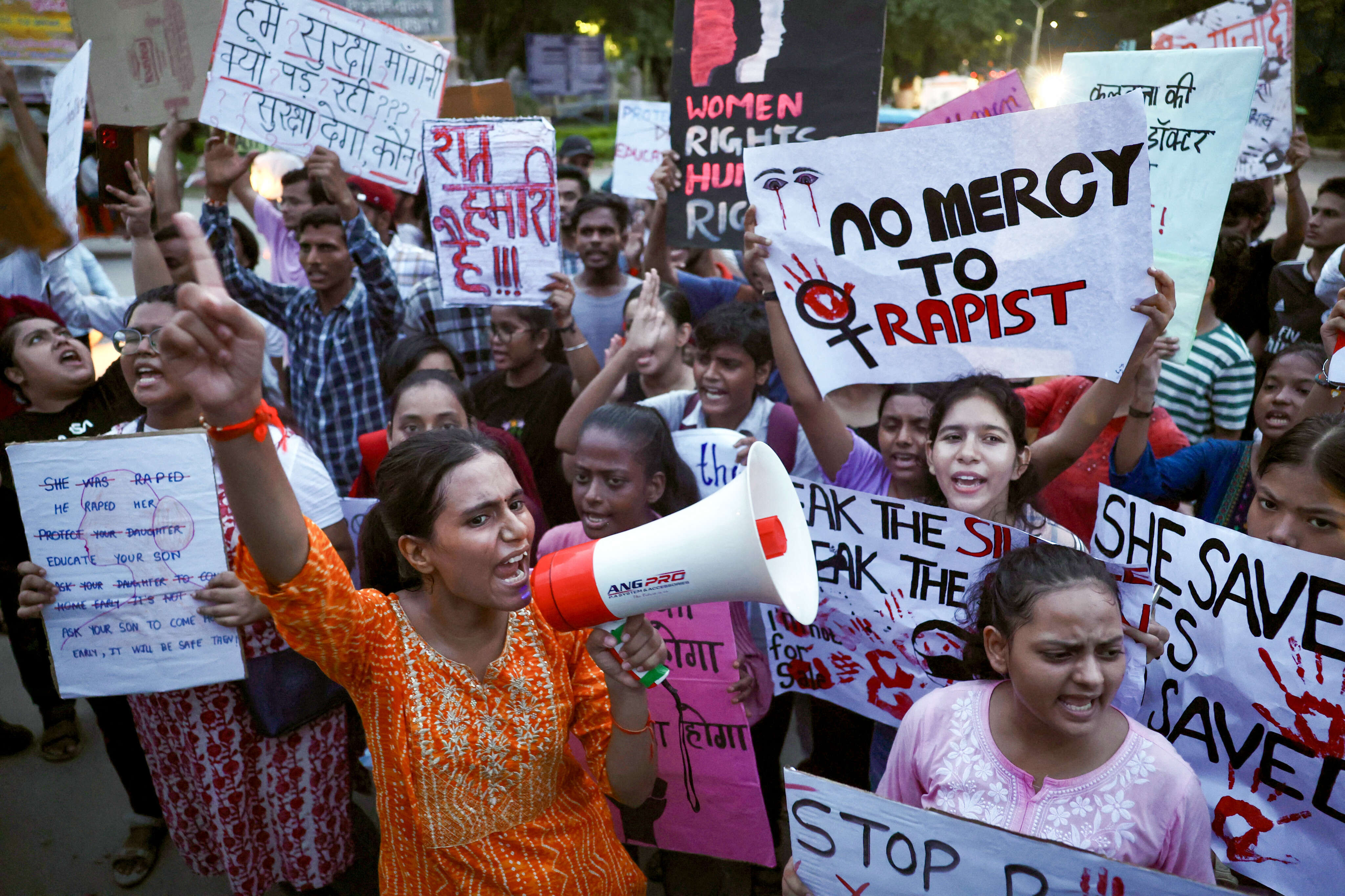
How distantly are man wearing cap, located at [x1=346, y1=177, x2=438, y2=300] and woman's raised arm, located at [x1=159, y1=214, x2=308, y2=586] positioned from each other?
311 centimetres

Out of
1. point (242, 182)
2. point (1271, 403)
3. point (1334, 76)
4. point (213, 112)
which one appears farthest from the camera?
point (242, 182)

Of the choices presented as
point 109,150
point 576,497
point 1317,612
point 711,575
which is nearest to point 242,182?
point 109,150

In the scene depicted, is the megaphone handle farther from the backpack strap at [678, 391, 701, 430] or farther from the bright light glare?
the bright light glare

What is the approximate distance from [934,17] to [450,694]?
126ft

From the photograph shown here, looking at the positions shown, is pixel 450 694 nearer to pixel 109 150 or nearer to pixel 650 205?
pixel 109 150

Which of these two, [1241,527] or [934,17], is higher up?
[934,17]

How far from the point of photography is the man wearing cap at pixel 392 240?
5699mm

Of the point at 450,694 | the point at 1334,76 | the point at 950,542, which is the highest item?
the point at 1334,76

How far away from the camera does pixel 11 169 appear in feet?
3.01

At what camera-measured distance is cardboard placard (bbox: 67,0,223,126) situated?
181 inches

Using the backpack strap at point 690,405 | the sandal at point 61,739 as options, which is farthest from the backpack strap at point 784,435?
the sandal at point 61,739

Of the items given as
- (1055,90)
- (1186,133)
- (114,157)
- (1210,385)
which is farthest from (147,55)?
(1210,385)

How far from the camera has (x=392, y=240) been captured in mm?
6766

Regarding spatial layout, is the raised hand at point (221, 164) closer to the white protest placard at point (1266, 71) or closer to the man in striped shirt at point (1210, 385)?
the man in striped shirt at point (1210, 385)
